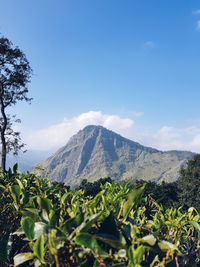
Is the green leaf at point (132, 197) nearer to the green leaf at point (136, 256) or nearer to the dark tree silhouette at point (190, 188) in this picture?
the green leaf at point (136, 256)

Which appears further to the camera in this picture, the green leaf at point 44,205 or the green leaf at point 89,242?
the green leaf at point 44,205

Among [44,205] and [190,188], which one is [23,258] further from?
[190,188]

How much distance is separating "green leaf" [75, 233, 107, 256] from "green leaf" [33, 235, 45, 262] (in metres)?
0.23

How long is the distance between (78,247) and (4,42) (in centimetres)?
2584

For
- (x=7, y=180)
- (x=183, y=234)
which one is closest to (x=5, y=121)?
(x=7, y=180)

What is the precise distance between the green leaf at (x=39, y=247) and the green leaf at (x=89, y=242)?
23 cm

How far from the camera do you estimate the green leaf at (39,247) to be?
4.85 ft

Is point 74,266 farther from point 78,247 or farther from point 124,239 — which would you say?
point 124,239

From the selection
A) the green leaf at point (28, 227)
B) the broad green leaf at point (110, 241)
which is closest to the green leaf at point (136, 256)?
the broad green leaf at point (110, 241)

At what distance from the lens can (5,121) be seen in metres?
24.8

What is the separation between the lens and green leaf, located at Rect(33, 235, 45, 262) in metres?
1.48

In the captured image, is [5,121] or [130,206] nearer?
[130,206]

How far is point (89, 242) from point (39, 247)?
0.95ft

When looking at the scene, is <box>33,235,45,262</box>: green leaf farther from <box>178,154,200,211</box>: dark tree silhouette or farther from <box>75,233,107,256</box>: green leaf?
<box>178,154,200,211</box>: dark tree silhouette
